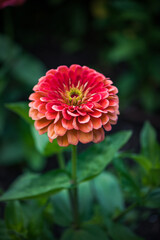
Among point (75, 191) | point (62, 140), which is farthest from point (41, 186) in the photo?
point (62, 140)

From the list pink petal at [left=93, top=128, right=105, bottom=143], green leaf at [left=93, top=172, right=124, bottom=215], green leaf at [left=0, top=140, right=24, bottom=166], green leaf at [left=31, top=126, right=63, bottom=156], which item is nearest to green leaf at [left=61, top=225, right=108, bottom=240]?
green leaf at [left=93, top=172, right=124, bottom=215]

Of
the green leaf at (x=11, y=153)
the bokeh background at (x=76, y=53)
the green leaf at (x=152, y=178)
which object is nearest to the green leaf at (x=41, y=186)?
the green leaf at (x=152, y=178)

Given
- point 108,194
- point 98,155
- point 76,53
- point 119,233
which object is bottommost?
point 119,233

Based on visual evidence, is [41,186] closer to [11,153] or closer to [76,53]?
[11,153]

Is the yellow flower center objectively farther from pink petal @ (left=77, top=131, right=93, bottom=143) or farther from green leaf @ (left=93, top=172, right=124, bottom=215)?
green leaf @ (left=93, top=172, right=124, bottom=215)

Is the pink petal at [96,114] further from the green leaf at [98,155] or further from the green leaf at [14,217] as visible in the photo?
the green leaf at [14,217]
